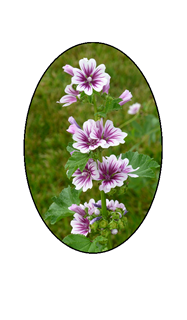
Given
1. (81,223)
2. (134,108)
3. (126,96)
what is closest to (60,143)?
(134,108)

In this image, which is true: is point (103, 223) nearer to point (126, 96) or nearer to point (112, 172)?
point (112, 172)

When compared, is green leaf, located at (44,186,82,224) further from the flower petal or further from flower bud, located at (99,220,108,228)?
the flower petal

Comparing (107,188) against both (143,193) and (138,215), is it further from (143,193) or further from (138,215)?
(143,193)

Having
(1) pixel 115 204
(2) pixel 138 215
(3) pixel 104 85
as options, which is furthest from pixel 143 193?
(3) pixel 104 85

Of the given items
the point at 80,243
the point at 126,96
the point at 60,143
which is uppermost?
the point at 60,143

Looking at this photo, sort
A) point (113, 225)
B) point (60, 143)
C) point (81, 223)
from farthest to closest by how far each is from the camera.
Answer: point (60, 143) → point (81, 223) → point (113, 225)

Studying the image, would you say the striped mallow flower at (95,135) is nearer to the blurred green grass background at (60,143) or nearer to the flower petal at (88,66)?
the flower petal at (88,66)
